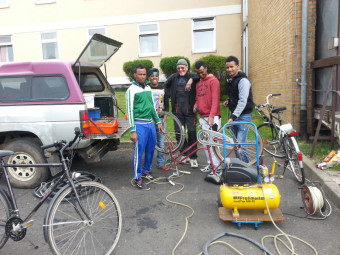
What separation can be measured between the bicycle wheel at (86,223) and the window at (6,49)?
17644 mm

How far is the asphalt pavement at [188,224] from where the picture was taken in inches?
116

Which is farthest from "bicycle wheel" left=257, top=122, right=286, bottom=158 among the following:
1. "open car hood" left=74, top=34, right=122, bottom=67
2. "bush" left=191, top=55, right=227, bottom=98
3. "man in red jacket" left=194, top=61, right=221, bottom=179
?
"bush" left=191, top=55, right=227, bottom=98

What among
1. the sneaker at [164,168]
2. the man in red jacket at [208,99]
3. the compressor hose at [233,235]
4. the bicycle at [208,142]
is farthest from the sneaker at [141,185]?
the compressor hose at [233,235]

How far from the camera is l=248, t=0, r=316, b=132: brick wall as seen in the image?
6.26 metres

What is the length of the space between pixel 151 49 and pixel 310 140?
1178cm

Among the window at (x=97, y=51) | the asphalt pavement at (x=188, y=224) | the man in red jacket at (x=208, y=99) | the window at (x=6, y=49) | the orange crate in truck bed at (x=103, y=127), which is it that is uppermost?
the window at (x=6, y=49)

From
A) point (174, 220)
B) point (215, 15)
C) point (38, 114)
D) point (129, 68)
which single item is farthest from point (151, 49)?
point (174, 220)

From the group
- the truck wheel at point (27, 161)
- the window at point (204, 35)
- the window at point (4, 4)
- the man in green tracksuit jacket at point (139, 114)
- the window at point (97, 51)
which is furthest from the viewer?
the window at point (4, 4)

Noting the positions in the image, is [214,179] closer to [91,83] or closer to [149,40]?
[91,83]

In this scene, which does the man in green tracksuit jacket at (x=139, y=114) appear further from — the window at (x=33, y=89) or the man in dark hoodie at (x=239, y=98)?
the man in dark hoodie at (x=239, y=98)

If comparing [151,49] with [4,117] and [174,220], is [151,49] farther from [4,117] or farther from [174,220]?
[174,220]

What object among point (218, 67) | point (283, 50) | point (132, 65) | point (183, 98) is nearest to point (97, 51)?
point (183, 98)

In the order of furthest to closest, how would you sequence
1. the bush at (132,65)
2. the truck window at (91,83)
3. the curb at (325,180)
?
the bush at (132,65), the truck window at (91,83), the curb at (325,180)

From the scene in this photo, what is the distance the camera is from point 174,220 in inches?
138
